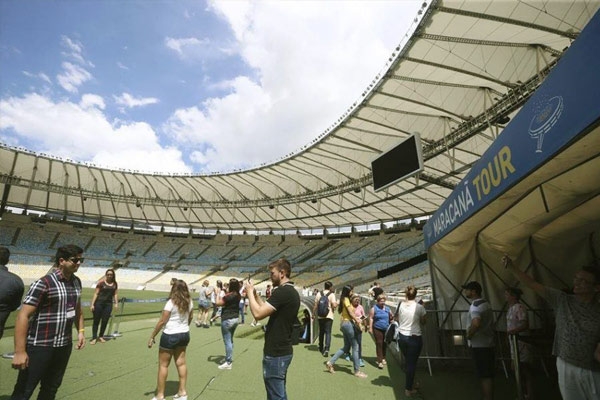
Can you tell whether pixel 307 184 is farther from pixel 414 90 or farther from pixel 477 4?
pixel 477 4

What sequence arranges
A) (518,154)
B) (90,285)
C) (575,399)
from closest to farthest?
(575,399)
(518,154)
(90,285)

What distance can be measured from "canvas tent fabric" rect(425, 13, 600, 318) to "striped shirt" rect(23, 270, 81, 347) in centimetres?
444

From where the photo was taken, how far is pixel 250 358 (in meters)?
6.78

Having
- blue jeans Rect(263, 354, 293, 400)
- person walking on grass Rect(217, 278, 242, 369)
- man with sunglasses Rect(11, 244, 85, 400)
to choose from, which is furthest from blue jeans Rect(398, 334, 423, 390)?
man with sunglasses Rect(11, 244, 85, 400)

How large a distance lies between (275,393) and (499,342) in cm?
519

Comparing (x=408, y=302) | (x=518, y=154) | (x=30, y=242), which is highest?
(x=30, y=242)

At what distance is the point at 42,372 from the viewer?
285 centimetres

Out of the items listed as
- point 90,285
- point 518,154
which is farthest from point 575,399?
point 90,285

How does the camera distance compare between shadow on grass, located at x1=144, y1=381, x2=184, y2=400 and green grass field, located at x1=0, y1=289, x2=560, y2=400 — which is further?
green grass field, located at x1=0, y1=289, x2=560, y2=400

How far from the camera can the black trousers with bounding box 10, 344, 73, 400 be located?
2721mm

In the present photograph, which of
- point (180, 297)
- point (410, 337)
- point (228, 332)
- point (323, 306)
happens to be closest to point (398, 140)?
point (323, 306)

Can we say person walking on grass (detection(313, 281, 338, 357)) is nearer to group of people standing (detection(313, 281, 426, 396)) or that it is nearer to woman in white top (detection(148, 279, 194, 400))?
group of people standing (detection(313, 281, 426, 396))

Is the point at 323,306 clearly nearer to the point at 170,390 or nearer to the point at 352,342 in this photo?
the point at 352,342

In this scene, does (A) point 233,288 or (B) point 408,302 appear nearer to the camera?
(B) point 408,302
